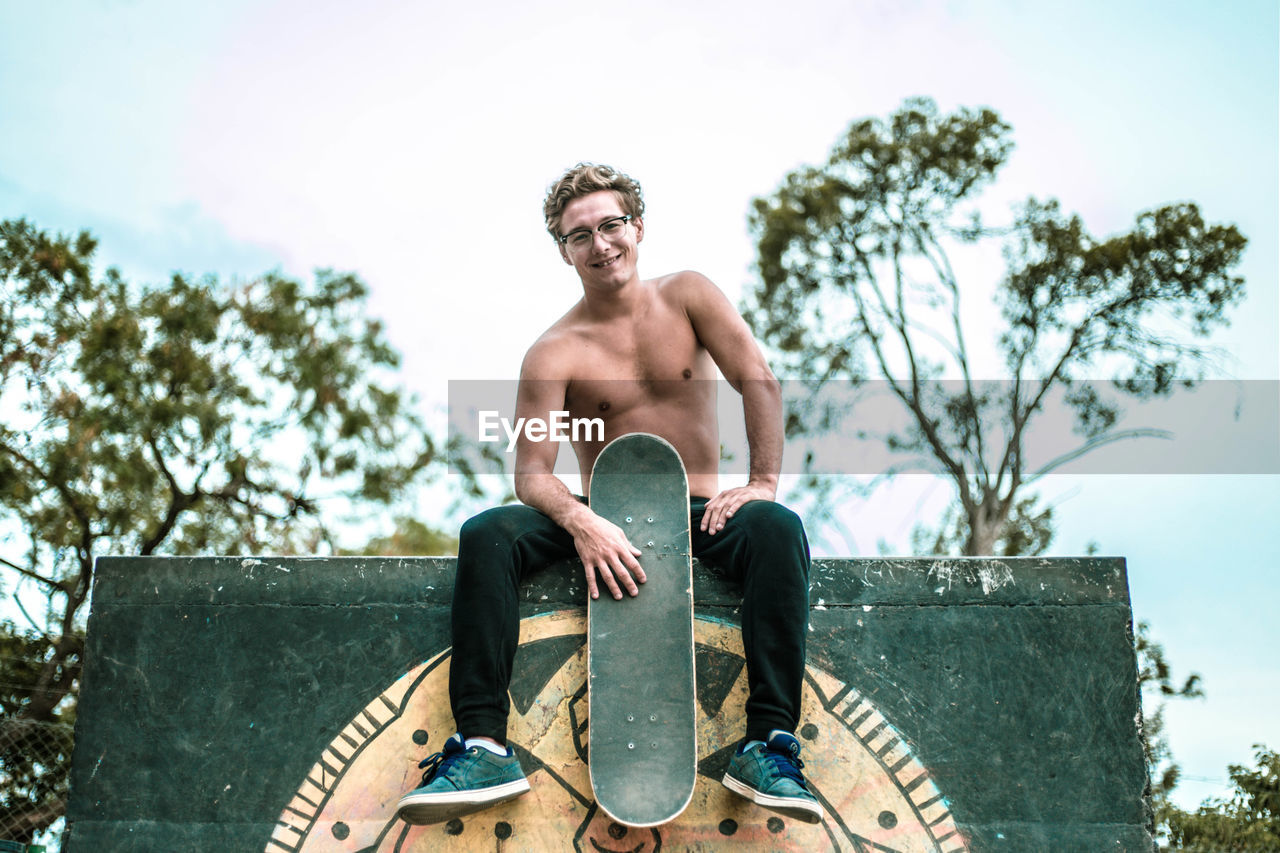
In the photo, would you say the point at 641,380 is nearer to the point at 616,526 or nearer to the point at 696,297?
the point at 696,297

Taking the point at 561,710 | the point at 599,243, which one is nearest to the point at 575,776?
the point at 561,710

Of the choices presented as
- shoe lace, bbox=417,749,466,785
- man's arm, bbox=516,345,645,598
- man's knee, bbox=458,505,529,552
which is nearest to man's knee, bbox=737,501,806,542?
man's arm, bbox=516,345,645,598

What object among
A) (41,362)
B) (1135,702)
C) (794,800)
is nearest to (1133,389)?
(1135,702)

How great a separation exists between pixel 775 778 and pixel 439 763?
2.88 ft

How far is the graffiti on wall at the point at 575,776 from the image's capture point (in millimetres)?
2830

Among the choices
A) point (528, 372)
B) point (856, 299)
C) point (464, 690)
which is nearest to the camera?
point (464, 690)

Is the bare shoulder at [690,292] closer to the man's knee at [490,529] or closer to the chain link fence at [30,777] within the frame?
the man's knee at [490,529]

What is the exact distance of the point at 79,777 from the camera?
301 cm

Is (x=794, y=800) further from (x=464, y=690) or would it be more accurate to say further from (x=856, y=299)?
(x=856, y=299)

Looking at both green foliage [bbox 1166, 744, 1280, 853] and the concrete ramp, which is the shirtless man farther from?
green foliage [bbox 1166, 744, 1280, 853]

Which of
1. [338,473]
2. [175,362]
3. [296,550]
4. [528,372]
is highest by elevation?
[175,362]

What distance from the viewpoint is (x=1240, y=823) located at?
6.55 meters

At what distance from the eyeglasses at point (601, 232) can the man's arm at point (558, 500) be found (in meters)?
0.40

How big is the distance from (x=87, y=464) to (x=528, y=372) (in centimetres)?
898
